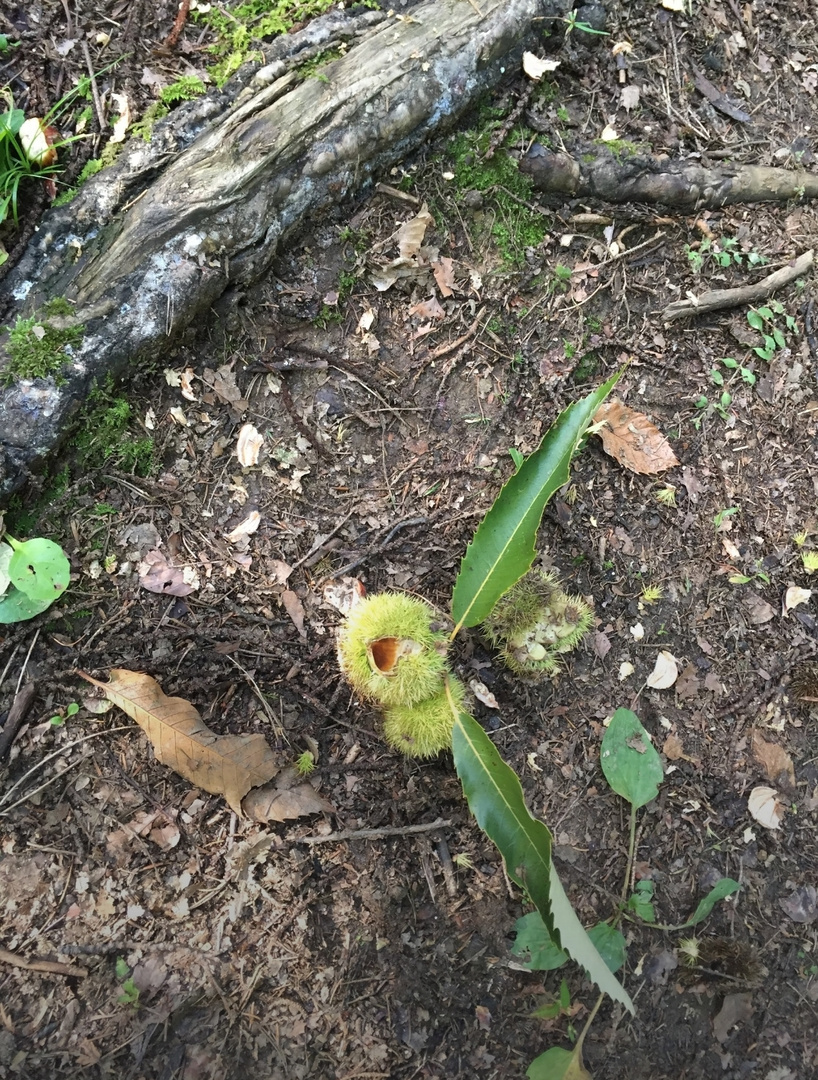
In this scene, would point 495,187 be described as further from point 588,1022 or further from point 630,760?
point 588,1022

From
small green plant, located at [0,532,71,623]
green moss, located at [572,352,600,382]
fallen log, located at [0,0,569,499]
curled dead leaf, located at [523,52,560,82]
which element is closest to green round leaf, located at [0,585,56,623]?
small green plant, located at [0,532,71,623]

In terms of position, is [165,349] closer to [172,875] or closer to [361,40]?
[361,40]

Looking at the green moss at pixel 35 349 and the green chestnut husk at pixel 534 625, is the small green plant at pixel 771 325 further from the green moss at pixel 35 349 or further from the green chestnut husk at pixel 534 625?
the green moss at pixel 35 349

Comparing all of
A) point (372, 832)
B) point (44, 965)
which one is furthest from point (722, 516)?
point (44, 965)

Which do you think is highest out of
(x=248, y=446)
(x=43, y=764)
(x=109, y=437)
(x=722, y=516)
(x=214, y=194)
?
(x=214, y=194)

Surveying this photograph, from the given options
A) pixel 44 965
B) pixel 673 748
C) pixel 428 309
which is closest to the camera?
pixel 44 965

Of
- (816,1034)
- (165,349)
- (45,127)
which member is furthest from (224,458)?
(816,1034)
